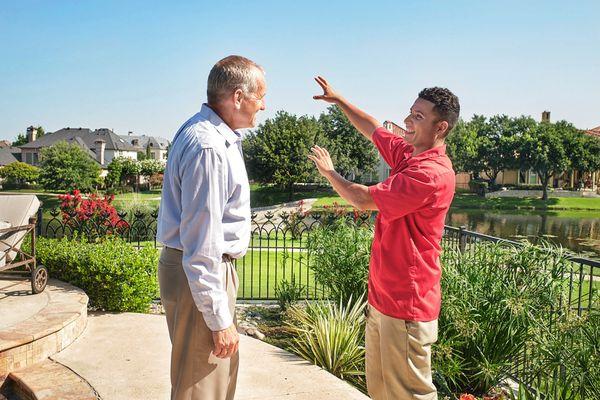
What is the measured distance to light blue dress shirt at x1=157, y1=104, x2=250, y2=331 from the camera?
191 centimetres

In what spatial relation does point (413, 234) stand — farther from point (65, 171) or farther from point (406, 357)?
point (65, 171)

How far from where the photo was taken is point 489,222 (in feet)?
110

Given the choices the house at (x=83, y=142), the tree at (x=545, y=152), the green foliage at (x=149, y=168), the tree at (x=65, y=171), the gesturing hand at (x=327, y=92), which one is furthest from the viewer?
the house at (x=83, y=142)

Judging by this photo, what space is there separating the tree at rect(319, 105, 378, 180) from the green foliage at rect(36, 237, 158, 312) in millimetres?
42485

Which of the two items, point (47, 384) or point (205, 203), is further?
point (47, 384)

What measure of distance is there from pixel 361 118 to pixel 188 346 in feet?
6.49

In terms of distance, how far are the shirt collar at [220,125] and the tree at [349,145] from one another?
45.6 metres

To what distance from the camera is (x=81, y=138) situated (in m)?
82.0

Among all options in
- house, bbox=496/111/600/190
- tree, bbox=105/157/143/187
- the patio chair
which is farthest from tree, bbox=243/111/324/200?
the patio chair

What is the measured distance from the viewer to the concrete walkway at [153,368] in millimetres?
3566

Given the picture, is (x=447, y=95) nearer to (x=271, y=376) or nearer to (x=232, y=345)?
(x=232, y=345)

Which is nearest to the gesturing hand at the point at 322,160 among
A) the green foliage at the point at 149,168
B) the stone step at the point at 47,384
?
the stone step at the point at 47,384

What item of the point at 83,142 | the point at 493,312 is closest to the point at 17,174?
the point at 83,142

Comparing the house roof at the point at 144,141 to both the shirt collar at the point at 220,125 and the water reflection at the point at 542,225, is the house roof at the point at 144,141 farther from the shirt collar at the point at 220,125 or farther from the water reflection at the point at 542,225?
the shirt collar at the point at 220,125
